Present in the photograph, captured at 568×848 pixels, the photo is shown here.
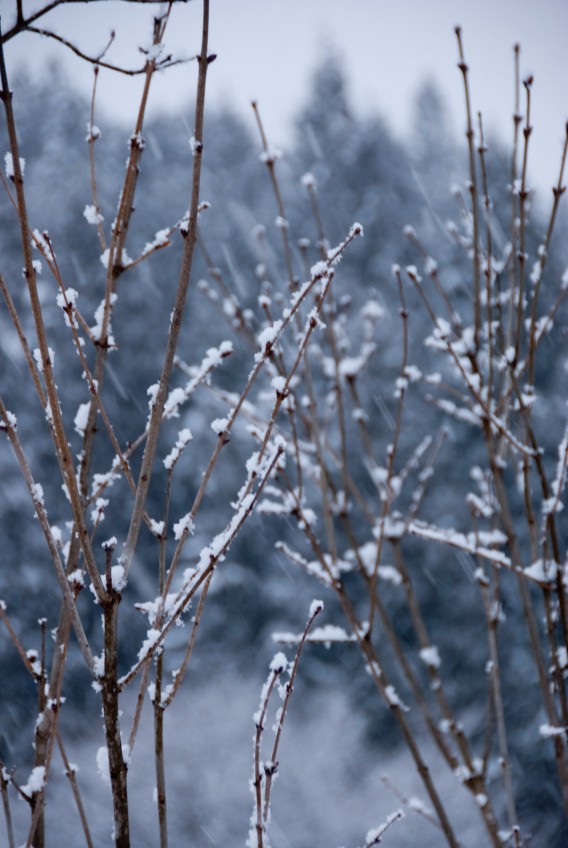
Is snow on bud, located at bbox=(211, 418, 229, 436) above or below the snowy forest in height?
below

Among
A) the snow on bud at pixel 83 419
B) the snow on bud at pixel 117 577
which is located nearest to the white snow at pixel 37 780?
the snow on bud at pixel 117 577

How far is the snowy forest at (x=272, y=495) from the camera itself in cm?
131

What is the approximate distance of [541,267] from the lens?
144 cm

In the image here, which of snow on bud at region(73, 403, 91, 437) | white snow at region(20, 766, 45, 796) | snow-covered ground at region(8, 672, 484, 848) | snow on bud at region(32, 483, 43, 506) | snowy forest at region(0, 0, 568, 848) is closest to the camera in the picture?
snow on bud at region(32, 483, 43, 506)

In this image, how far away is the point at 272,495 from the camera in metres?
4.48

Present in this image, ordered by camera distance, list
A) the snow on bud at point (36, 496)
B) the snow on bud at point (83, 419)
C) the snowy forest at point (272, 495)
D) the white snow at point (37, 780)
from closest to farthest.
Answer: the snow on bud at point (36, 496) → the white snow at point (37, 780) → the snow on bud at point (83, 419) → the snowy forest at point (272, 495)

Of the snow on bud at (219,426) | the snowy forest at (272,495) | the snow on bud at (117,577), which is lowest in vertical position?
the snow on bud at (117,577)

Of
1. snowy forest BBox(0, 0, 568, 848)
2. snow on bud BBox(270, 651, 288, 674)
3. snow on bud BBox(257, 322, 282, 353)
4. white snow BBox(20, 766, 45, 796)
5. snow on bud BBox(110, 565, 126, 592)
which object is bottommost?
white snow BBox(20, 766, 45, 796)

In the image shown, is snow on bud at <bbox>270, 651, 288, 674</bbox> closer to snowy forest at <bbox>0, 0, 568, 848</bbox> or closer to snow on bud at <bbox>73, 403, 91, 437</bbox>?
snowy forest at <bbox>0, 0, 568, 848</bbox>

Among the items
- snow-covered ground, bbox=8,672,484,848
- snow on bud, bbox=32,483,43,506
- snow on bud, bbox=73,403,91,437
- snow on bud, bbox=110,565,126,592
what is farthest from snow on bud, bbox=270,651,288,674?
snow-covered ground, bbox=8,672,484,848

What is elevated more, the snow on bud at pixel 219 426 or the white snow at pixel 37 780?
the snow on bud at pixel 219 426

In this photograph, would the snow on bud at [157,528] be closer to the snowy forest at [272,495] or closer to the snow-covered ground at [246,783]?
the snowy forest at [272,495]

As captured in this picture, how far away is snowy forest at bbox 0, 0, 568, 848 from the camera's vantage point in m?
1.31

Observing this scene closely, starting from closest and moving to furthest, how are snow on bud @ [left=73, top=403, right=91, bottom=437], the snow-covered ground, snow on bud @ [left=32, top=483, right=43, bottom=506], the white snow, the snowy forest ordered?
snow on bud @ [left=32, top=483, right=43, bottom=506], the white snow, snow on bud @ [left=73, top=403, right=91, bottom=437], the snowy forest, the snow-covered ground
